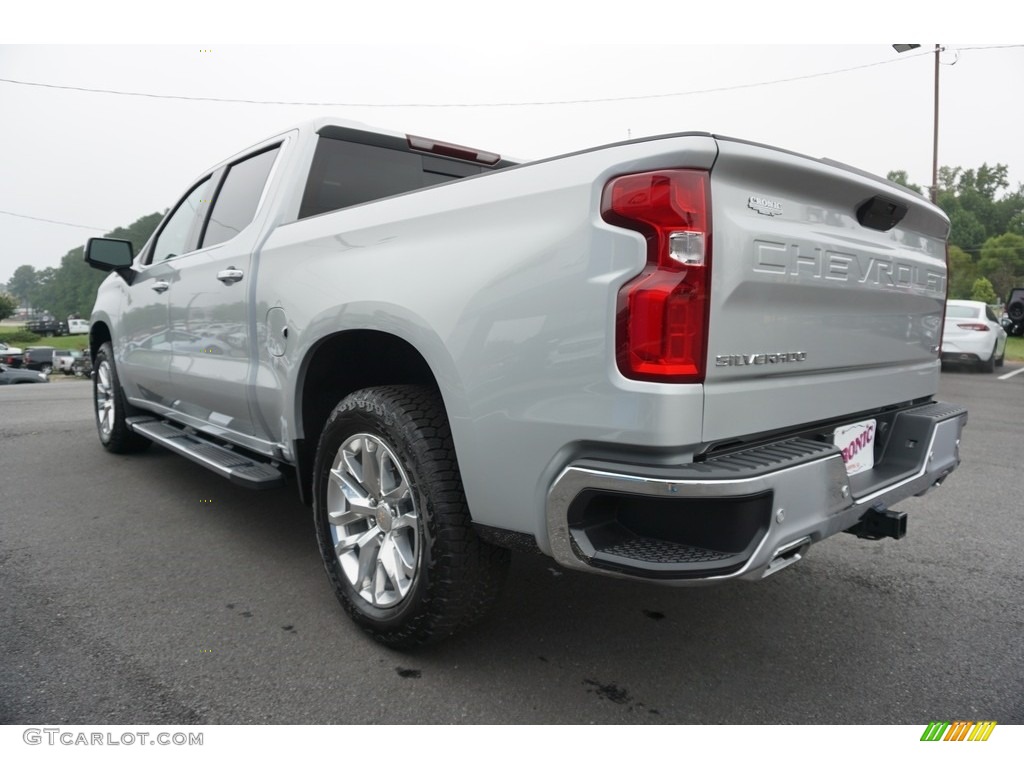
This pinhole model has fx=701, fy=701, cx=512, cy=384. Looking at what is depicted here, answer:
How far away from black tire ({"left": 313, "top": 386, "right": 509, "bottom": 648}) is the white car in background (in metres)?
13.1

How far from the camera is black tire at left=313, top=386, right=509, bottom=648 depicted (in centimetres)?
213

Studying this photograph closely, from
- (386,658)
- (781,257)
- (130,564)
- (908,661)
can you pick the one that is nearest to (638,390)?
(781,257)

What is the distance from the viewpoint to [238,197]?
3.63 metres

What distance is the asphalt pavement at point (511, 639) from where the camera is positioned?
2068mm

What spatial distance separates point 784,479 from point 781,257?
0.59 metres

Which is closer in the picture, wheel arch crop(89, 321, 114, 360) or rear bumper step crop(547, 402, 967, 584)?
rear bumper step crop(547, 402, 967, 584)

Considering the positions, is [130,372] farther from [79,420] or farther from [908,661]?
[908,661]

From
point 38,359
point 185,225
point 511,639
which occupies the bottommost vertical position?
point 38,359

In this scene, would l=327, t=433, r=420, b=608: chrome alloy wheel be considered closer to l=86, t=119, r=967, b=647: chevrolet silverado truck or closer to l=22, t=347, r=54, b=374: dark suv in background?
l=86, t=119, r=967, b=647: chevrolet silverado truck

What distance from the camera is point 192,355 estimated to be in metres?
3.71

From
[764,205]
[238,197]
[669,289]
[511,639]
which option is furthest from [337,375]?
[764,205]

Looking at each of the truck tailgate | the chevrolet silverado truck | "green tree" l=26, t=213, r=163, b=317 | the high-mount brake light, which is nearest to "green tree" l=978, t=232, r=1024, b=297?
the high-mount brake light

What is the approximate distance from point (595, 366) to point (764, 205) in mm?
640

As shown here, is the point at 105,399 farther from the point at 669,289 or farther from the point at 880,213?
the point at 880,213
